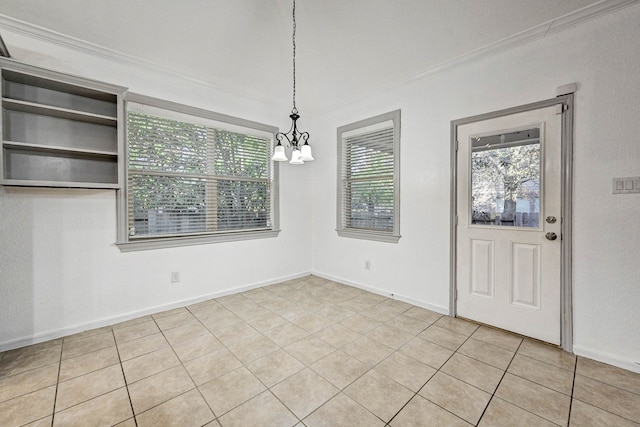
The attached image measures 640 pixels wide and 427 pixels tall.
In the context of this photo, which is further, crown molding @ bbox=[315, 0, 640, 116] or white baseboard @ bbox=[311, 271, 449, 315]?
white baseboard @ bbox=[311, 271, 449, 315]

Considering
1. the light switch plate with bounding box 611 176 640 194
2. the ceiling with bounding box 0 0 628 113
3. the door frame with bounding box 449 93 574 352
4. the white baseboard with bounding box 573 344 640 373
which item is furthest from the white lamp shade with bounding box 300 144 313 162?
the white baseboard with bounding box 573 344 640 373

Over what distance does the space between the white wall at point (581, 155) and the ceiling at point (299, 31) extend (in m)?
0.22

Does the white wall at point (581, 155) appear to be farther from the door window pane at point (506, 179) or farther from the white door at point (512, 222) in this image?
the door window pane at point (506, 179)

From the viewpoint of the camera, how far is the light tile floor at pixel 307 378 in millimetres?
1580

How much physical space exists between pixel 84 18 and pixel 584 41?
13.7ft

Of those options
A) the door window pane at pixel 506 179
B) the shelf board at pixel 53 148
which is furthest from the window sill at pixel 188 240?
the door window pane at pixel 506 179

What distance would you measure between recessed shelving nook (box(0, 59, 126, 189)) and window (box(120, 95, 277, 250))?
216 mm

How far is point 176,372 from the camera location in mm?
1982

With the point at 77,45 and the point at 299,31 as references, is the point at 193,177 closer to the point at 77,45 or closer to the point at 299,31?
the point at 77,45

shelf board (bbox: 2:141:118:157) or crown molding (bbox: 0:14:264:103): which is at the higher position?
crown molding (bbox: 0:14:264:103)

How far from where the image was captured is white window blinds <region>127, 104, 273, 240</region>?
2.93 metres

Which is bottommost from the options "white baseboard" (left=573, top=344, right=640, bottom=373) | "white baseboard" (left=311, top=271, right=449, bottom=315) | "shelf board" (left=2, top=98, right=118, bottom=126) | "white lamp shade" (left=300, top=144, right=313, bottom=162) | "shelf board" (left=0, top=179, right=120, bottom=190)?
"white baseboard" (left=573, top=344, right=640, bottom=373)

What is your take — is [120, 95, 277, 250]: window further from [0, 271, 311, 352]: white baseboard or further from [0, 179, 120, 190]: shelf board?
[0, 271, 311, 352]: white baseboard

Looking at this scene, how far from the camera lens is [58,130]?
2.47 metres
